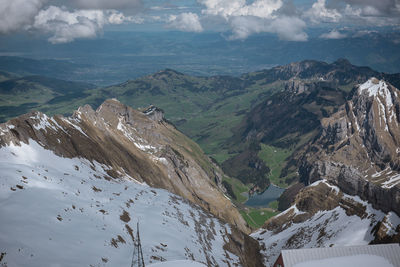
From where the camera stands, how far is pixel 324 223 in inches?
4801

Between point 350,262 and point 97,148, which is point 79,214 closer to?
point 350,262

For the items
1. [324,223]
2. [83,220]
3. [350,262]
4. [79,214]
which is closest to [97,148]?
[79,214]

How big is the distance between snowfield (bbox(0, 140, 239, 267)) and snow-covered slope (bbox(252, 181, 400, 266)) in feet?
133

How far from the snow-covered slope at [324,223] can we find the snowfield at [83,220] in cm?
4055

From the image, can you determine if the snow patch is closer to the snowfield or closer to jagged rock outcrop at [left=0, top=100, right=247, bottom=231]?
the snowfield

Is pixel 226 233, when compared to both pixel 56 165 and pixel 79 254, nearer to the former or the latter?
pixel 56 165

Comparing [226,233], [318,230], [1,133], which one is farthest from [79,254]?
[318,230]

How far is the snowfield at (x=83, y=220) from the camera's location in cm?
3747

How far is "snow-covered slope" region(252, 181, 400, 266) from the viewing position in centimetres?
9743

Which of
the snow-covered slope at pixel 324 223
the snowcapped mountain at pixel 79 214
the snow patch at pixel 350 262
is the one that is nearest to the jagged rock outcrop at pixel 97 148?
the snowcapped mountain at pixel 79 214

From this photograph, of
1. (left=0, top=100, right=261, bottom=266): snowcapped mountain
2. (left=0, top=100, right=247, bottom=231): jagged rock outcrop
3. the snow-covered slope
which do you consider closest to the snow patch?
(left=0, top=100, right=261, bottom=266): snowcapped mountain

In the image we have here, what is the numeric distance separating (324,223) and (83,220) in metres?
100

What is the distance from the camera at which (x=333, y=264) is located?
56.9 meters

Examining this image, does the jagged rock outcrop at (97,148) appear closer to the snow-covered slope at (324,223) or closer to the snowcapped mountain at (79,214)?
the snowcapped mountain at (79,214)
